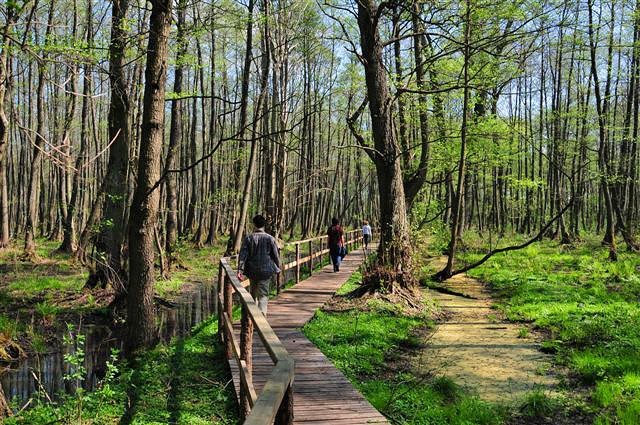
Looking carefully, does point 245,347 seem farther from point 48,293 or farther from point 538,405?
point 48,293

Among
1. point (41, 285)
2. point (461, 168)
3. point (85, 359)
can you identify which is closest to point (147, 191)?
point (85, 359)

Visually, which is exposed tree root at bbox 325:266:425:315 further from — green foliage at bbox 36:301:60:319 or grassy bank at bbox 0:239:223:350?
green foliage at bbox 36:301:60:319

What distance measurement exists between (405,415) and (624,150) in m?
28.3

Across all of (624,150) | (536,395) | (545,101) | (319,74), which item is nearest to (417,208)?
(536,395)

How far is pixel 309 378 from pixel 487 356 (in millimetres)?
3795

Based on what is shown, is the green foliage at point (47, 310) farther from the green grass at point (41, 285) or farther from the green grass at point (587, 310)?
the green grass at point (587, 310)

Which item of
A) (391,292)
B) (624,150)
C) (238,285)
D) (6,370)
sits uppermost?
(624,150)

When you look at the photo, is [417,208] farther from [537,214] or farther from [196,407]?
[537,214]

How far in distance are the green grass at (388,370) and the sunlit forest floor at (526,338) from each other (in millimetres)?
15

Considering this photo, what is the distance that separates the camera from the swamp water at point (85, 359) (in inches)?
291

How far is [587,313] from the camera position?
1030 cm

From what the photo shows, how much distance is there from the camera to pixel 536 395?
20.1 feet

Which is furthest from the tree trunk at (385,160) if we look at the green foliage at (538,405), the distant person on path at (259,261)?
the green foliage at (538,405)

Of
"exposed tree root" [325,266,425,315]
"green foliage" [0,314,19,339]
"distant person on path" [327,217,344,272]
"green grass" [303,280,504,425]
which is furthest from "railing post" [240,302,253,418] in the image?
"distant person on path" [327,217,344,272]
